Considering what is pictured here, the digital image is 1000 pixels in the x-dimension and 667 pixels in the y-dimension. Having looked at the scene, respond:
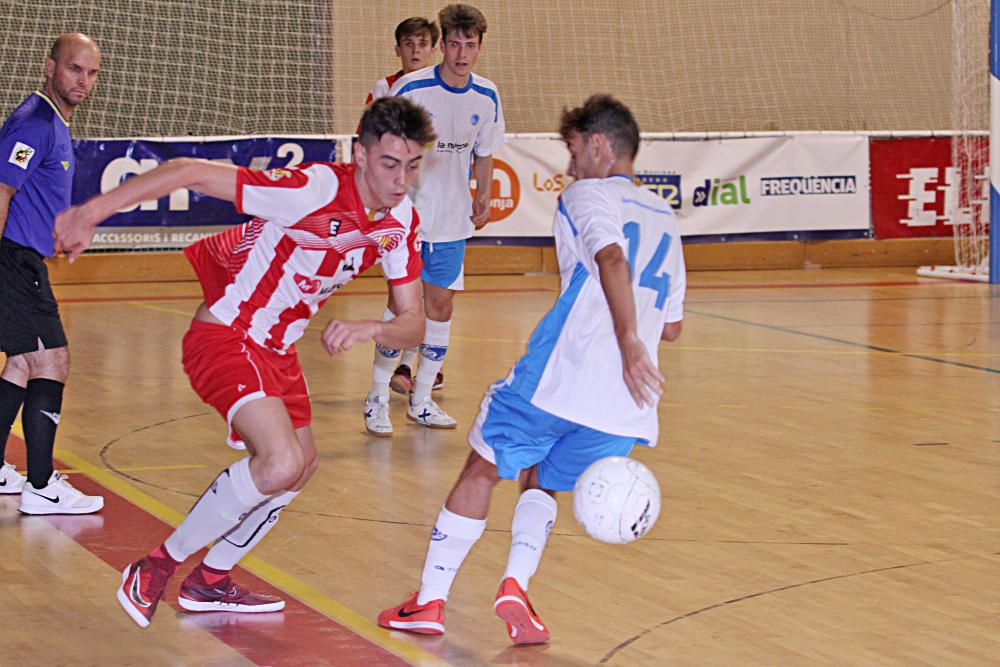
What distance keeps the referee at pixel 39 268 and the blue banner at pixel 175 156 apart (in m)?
8.72

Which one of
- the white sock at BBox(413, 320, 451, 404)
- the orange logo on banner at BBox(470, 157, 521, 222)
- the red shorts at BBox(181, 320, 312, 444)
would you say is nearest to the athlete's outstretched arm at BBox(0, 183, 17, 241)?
the red shorts at BBox(181, 320, 312, 444)

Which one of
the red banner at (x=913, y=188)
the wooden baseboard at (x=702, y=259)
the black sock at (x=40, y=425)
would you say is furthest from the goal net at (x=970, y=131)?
the black sock at (x=40, y=425)

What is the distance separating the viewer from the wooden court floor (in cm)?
403

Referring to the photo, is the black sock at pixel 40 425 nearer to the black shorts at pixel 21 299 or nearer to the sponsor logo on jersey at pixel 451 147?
the black shorts at pixel 21 299

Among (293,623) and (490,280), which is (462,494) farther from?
(490,280)

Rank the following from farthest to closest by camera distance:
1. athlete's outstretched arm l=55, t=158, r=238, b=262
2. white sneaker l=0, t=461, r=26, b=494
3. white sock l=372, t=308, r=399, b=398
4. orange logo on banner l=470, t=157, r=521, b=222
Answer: orange logo on banner l=470, t=157, r=521, b=222 < white sock l=372, t=308, r=399, b=398 < white sneaker l=0, t=461, r=26, b=494 < athlete's outstretched arm l=55, t=158, r=238, b=262

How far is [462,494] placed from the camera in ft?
13.3

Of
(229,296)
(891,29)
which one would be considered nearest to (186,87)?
(891,29)

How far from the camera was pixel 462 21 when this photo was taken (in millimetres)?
7340

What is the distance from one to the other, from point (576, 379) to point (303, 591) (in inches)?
52.4

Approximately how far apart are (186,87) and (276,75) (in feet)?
3.44

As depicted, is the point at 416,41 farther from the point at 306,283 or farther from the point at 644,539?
the point at 306,283

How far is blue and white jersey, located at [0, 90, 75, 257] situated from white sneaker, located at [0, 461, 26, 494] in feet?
3.24

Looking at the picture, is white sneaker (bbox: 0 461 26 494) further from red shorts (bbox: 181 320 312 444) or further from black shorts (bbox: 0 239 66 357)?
red shorts (bbox: 181 320 312 444)
